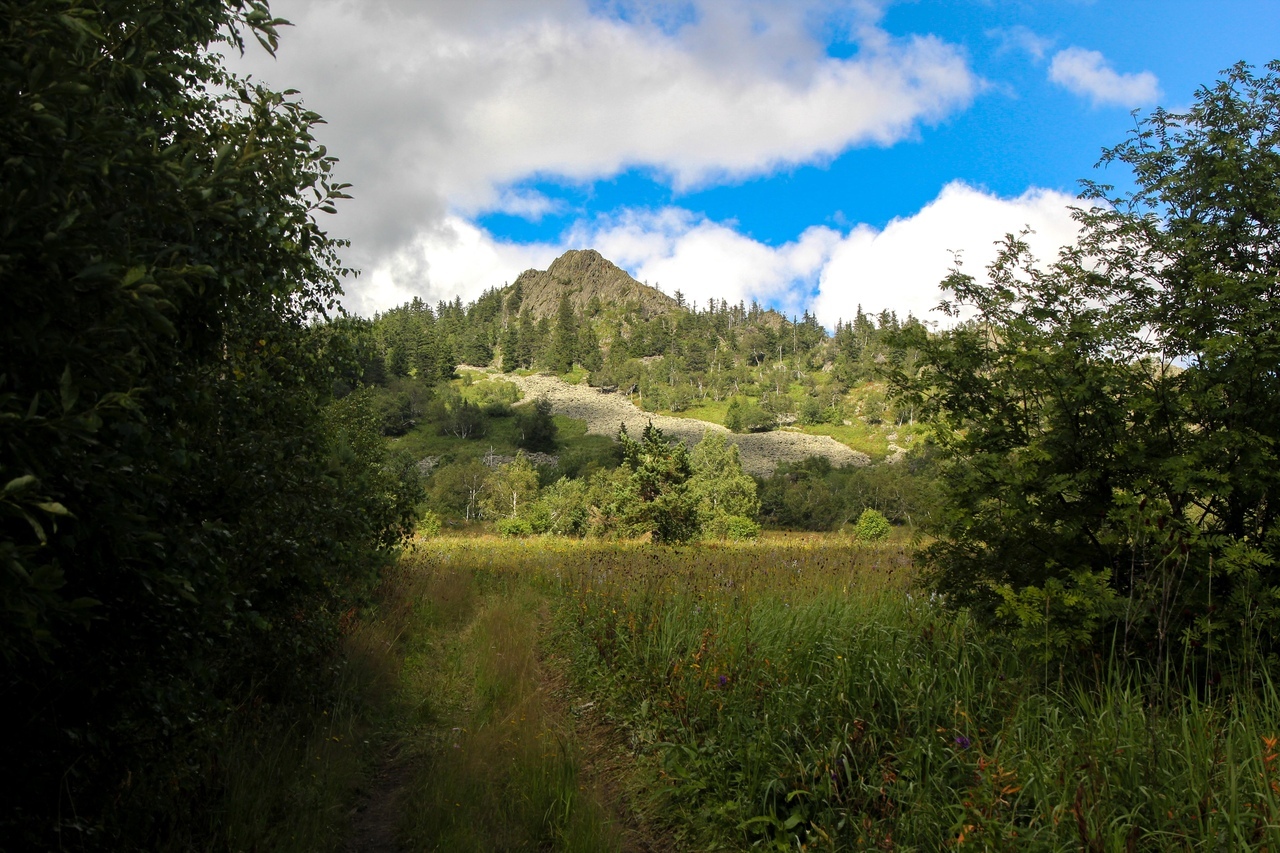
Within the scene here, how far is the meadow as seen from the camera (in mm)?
3293

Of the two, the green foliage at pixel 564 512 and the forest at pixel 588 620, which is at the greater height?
the forest at pixel 588 620

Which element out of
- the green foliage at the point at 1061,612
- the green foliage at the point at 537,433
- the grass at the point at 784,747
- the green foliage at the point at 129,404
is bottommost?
the grass at the point at 784,747

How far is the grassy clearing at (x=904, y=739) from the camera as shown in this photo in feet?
10.5

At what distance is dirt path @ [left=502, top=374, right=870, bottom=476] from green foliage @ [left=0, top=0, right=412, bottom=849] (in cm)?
10862

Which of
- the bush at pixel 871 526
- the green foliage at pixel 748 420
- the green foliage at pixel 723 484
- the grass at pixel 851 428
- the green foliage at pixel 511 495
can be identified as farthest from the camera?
the green foliage at pixel 748 420

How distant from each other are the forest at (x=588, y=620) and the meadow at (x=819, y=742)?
0.04m

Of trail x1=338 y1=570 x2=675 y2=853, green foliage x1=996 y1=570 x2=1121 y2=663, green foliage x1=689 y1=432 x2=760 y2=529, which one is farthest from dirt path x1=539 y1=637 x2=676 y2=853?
green foliage x1=689 y1=432 x2=760 y2=529

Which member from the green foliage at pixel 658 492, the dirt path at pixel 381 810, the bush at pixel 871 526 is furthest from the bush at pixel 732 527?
the dirt path at pixel 381 810

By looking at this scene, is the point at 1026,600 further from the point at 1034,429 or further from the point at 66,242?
the point at 66,242

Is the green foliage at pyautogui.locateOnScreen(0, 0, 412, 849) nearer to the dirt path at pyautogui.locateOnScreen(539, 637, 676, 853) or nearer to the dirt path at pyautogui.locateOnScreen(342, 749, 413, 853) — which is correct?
the dirt path at pyautogui.locateOnScreen(342, 749, 413, 853)

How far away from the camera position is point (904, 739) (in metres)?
4.16

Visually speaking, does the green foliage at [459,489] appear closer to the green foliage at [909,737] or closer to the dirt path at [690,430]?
the dirt path at [690,430]

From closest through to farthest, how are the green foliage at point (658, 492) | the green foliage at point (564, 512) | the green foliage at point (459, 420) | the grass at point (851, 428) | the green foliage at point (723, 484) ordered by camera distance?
the green foliage at point (658, 492) < the green foliage at point (564, 512) < the green foliage at point (723, 484) < the green foliage at point (459, 420) < the grass at point (851, 428)

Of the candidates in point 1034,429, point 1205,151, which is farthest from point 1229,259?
point 1034,429
